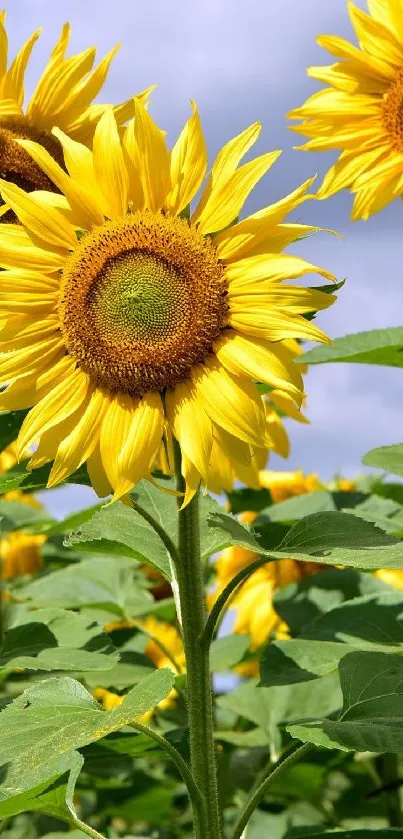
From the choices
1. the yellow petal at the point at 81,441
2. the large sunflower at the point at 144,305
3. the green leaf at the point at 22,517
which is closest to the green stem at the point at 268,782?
the large sunflower at the point at 144,305

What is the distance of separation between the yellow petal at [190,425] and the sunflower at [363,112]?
4.15 ft

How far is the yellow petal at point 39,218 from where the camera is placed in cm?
185

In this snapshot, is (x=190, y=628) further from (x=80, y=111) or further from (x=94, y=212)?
(x=80, y=111)

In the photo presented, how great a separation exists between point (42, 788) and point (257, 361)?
71cm

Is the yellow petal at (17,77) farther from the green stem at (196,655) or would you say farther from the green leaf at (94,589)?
the green leaf at (94,589)

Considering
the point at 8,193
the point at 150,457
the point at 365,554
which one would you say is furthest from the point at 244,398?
the point at 8,193

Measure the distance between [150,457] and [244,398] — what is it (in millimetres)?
177

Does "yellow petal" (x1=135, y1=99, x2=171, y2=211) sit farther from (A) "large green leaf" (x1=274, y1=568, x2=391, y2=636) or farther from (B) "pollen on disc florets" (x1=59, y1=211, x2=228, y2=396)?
(A) "large green leaf" (x1=274, y1=568, x2=391, y2=636)

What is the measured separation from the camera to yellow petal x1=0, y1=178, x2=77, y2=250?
1852mm

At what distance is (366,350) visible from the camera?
229 cm

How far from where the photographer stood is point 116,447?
5.90 ft

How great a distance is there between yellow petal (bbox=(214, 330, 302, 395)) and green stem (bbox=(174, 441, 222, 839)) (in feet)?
0.55

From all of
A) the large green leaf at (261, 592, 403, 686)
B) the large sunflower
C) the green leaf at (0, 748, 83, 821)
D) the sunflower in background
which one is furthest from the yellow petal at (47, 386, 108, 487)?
the sunflower in background

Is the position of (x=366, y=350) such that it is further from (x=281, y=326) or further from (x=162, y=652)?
(x=162, y=652)
